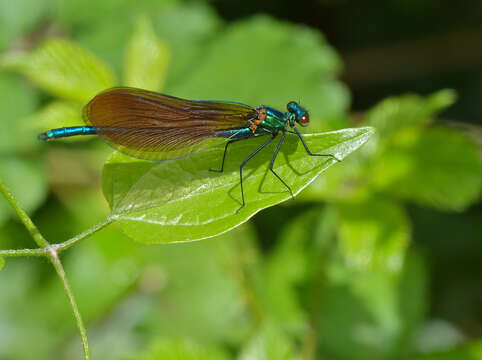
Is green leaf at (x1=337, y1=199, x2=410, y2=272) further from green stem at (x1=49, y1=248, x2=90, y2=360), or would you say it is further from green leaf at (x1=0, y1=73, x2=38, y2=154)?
green leaf at (x1=0, y1=73, x2=38, y2=154)

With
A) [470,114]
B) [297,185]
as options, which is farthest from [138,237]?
[470,114]

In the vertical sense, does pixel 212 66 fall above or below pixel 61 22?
below

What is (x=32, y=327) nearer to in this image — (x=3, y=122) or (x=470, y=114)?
(x=3, y=122)

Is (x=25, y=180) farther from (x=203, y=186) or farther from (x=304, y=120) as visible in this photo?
(x=203, y=186)

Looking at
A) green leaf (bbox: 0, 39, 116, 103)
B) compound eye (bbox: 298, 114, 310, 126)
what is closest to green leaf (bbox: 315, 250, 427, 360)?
compound eye (bbox: 298, 114, 310, 126)

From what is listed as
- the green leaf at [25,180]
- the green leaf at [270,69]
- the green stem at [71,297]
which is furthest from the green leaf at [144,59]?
the green stem at [71,297]

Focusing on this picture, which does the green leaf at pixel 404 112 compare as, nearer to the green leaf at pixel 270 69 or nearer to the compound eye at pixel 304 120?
the compound eye at pixel 304 120
